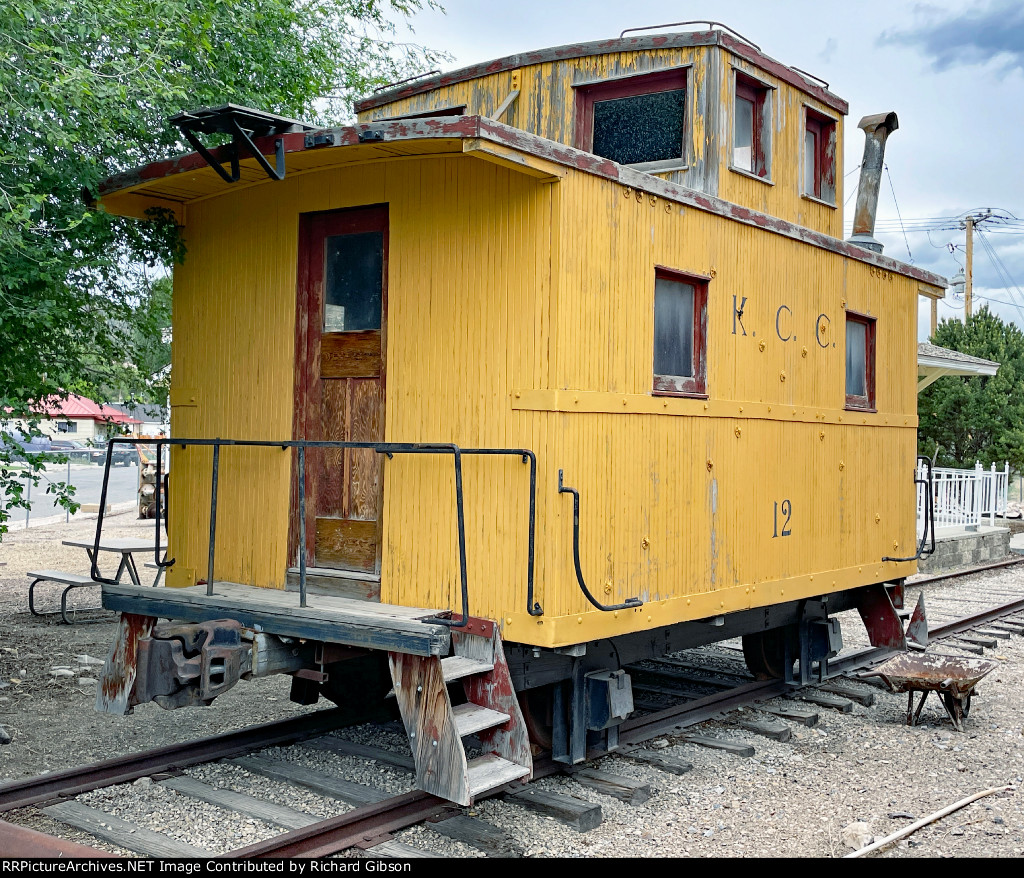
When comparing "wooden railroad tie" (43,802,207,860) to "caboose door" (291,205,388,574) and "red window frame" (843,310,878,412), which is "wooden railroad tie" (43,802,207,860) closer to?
"caboose door" (291,205,388,574)

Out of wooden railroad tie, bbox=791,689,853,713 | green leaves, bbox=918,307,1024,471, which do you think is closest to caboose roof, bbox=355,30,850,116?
wooden railroad tie, bbox=791,689,853,713

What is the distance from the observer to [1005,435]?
23.5m

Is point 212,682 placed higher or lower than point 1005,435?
lower

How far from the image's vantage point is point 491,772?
5.05 m

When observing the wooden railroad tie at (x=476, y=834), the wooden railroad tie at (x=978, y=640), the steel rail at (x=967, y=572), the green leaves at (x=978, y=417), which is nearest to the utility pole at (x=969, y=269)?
the green leaves at (x=978, y=417)

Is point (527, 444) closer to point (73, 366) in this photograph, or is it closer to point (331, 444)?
point (331, 444)

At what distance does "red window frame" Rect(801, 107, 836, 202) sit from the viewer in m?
8.43

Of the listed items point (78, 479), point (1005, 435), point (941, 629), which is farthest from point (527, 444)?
point (78, 479)

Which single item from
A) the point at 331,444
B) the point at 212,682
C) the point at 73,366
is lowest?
the point at 212,682

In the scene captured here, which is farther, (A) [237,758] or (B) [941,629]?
(B) [941,629]

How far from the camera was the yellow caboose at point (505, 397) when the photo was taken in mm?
5367

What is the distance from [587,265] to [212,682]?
2928mm

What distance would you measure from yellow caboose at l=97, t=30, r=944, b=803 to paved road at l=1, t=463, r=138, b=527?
13.0 metres

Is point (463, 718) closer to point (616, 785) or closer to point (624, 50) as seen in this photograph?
point (616, 785)
